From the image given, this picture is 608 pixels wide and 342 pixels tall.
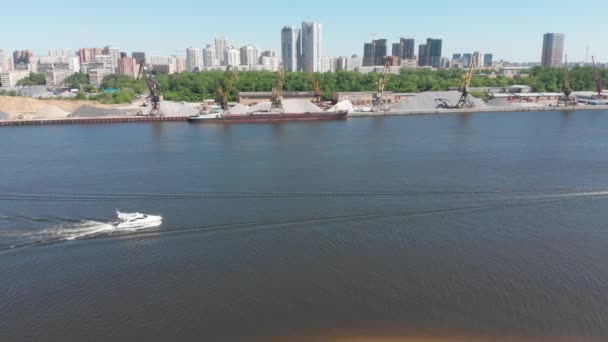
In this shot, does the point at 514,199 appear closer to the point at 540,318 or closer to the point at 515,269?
the point at 515,269

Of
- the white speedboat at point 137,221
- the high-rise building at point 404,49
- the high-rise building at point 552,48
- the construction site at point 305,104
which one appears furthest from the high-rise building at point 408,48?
the white speedboat at point 137,221

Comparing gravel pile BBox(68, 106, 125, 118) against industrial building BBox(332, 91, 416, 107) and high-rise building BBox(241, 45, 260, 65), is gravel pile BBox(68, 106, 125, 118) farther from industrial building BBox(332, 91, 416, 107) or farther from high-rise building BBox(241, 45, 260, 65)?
high-rise building BBox(241, 45, 260, 65)

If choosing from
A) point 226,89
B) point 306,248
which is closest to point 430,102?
point 226,89

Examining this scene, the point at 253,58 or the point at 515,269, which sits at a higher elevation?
the point at 253,58

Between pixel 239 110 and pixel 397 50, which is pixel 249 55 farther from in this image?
pixel 239 110

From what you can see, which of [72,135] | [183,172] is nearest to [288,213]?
[183,172]
